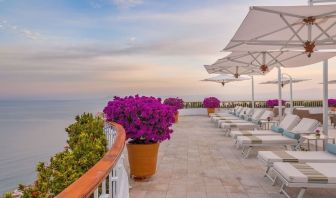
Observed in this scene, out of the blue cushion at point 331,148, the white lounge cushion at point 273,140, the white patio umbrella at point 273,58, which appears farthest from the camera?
the white patio umbrella at point 273,58

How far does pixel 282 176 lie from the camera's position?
188 inches

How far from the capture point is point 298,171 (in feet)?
15.6

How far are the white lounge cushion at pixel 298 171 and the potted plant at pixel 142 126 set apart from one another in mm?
2025

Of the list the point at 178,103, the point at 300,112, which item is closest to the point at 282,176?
the point at 300,112

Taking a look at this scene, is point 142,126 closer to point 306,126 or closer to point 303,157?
point 303,157

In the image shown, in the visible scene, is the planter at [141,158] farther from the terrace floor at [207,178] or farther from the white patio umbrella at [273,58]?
the white patio umbrella at [273,58]

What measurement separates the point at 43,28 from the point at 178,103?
583 inches

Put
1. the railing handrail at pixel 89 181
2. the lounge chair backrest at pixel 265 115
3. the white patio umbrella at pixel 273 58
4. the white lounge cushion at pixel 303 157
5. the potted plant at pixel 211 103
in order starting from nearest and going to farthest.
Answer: the railing handrail at pixel 89 181, the white lounge cushion at pixel 303 157, the white patio umbrella at pixel 273 58, the lounge chair backrest at pixel 265 115, the potted plant at pixel 211 103

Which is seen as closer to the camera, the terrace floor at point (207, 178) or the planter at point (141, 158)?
the terrace floor at point (207, 178)

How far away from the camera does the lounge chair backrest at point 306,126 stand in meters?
8.38

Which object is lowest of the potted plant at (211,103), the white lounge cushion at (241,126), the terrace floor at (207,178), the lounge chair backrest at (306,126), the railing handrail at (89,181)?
the terrace floor at (207,178)

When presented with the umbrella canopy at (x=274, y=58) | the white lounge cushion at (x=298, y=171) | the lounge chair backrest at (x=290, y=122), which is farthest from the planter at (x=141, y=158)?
the lounge chair backrest at (x=290, y=122)

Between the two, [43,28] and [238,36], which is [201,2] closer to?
[238,36]

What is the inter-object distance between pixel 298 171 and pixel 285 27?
2990 millimetres
